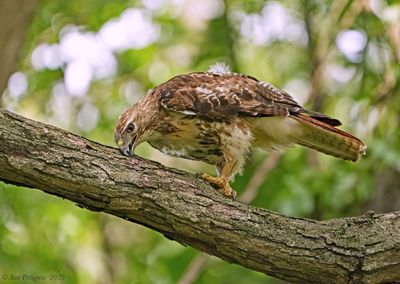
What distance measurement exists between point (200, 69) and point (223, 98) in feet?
12.1

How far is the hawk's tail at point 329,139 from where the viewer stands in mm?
5578

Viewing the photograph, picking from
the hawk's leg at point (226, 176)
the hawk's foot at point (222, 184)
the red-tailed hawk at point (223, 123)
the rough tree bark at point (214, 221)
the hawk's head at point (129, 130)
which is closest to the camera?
the rough tree bark at point (214, 221)

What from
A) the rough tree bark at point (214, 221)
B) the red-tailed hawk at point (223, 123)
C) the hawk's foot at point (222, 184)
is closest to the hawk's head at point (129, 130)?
the red-tailed hawk at point (223, 123)

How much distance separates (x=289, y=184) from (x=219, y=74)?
1.89 meters

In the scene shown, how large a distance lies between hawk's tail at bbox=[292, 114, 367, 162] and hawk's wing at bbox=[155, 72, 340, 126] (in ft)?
0.28

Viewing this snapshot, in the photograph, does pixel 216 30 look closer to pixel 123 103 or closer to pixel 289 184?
pixel 123 103

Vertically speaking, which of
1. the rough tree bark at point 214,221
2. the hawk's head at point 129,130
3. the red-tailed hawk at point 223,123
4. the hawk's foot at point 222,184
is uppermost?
the red-tailed hawk at point 223,123

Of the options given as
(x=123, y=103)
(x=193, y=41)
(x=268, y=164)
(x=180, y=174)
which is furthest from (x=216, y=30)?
(x=180, y=174)

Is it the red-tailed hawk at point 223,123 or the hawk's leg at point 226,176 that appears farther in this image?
the red-tailed hawk at point 223,123

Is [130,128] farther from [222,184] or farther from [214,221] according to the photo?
[214,221]

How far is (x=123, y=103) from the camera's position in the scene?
9305 millimetres

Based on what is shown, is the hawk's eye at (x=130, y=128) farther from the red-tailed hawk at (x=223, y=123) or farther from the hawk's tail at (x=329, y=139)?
the hawk's tail at (x=329, y=139)

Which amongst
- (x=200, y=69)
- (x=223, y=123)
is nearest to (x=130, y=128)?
(x=223, y=123)

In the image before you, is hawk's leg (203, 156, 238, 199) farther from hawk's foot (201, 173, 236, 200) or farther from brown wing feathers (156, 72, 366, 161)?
brown wing feathers (156, 72, 366, 161)
